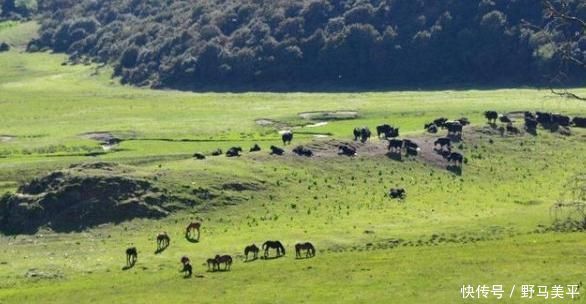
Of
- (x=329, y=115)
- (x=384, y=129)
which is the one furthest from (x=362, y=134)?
(x=329, y=115)

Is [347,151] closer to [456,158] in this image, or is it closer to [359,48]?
[456,158]

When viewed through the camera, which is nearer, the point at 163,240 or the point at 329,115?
the point at 163,240

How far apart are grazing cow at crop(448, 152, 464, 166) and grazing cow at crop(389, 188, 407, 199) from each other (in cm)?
1047

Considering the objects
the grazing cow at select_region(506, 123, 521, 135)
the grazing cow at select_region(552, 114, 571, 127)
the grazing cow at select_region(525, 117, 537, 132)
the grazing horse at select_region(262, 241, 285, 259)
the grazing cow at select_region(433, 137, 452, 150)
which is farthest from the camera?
the grazing cow at select_region(552, 114, 571, 127)

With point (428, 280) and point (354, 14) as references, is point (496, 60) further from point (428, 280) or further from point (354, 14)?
point (428, 280)

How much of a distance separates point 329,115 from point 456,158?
4093 centimetres

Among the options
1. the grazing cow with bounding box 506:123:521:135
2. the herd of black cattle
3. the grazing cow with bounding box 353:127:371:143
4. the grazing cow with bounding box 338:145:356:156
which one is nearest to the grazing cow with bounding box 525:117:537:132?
the herd of black cattle

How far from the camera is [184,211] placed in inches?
2704

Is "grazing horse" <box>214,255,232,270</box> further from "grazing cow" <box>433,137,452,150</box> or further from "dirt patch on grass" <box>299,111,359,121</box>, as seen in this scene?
"dirt patch on grass" <box>299,111,359,121</box>

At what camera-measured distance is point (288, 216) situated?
68562 mm

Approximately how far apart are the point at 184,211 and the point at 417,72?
330ft

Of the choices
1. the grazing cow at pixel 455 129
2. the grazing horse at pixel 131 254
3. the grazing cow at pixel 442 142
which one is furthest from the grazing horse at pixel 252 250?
the grazing cow at pixel 455 129

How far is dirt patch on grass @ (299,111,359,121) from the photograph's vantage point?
121500mm

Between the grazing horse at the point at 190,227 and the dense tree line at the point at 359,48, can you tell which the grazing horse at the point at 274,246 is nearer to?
the grazing horse at the point at 190,227
